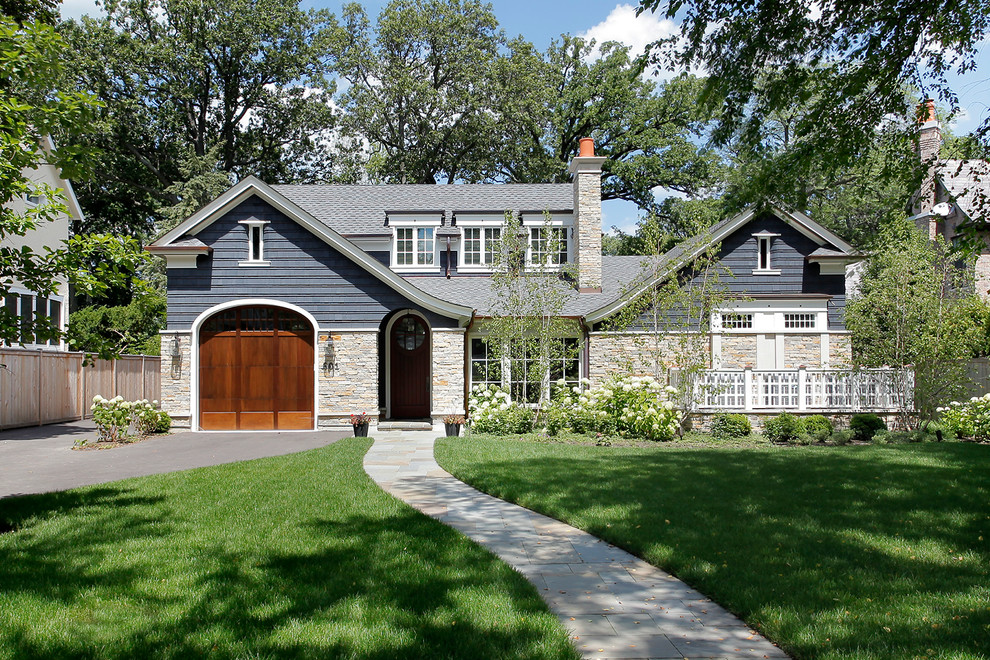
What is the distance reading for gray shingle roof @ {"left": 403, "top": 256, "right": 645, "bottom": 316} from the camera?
59.8ft

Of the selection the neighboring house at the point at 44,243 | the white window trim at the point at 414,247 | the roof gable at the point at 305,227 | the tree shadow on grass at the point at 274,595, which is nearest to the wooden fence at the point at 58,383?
the neighboring house at the point at 44,243

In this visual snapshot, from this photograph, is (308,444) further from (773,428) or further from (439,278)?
(773,428)

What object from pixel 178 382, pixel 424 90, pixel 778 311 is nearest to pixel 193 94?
pixel 424 90

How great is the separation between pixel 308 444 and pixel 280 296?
4.46 meters

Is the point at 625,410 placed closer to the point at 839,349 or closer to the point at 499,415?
the point at 499,415

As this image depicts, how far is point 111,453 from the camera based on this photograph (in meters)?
13.4

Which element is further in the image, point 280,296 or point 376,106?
point 376,106

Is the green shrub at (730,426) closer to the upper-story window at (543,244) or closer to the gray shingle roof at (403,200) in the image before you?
the upper-story window at (543,244)

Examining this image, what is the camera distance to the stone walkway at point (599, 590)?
423 centimetres

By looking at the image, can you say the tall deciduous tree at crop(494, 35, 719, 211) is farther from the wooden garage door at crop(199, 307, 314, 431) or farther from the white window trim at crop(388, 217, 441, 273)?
the wooden garage door at crop(199, 307, 314, 431)

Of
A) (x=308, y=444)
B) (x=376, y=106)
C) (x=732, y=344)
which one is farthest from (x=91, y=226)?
(x=732, y=344)

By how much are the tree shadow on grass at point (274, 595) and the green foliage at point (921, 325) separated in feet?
40.5

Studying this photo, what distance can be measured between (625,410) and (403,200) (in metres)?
10.2

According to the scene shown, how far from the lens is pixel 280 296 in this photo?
1741 cm
